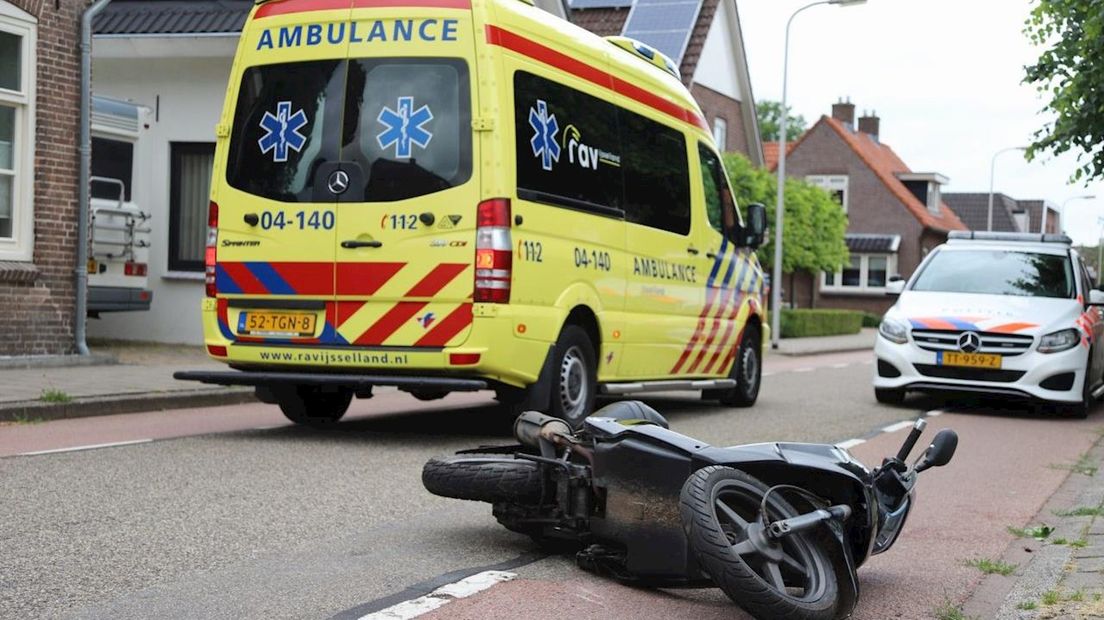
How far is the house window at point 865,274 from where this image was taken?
62.6 metres

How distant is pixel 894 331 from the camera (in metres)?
14.1

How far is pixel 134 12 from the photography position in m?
20.2

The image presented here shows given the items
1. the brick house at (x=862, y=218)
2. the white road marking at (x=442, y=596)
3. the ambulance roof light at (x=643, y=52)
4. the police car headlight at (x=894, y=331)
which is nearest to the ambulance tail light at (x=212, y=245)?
the ambulance roof light at (x=643, y=52)

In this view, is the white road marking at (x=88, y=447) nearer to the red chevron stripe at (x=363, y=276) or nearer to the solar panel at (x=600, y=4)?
the red chevron stripe at (x=363, y=276)

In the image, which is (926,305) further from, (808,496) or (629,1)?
(629,1)

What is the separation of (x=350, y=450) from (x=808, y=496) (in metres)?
4.82

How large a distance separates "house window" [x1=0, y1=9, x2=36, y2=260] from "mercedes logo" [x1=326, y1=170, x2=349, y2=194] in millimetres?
6437

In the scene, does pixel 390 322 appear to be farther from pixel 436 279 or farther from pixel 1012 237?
pixel 1012 237

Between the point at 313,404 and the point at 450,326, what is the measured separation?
2.14 m

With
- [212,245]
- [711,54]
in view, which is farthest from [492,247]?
[711,54]

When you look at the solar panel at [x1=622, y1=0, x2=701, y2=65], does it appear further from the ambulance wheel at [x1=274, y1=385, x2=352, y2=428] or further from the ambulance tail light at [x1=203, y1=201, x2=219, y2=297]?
the ambulance tail light at [x1=203, y1=201, x2=219, y2=297]

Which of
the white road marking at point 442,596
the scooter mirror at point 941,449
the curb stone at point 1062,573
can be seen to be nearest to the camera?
the white road marking at point 442,596

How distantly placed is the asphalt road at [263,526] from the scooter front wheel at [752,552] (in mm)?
390

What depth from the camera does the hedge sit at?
1476 inches
